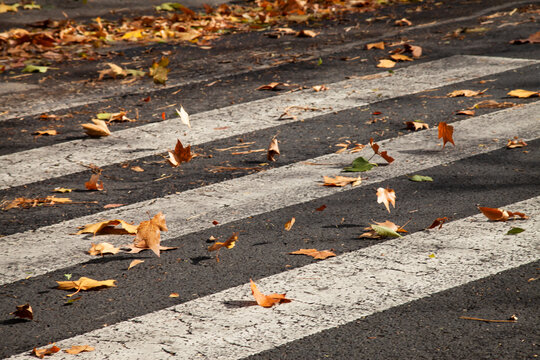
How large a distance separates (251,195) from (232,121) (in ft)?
5.08

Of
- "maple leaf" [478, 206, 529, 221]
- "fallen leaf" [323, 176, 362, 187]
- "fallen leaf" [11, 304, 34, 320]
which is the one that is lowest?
"fallen leaf" [323, 176, 362, 187]

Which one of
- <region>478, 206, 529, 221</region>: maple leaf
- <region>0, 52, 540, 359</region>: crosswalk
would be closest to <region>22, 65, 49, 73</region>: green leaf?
<region>0, 52, 540, 359</region>: crosswalk

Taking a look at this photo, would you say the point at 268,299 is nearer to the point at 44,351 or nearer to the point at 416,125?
the point at 44,351

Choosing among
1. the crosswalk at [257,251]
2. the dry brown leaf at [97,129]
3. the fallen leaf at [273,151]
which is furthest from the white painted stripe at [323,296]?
the dry brown leaf at [97,129]

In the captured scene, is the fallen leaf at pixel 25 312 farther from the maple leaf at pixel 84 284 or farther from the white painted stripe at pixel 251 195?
the white painted stripe at pixel 251 195

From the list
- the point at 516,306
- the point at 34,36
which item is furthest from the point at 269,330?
the point at 34,36

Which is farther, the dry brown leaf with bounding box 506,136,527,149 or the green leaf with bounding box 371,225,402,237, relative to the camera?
the dry brown leaf with bounding box 506,136,527,149

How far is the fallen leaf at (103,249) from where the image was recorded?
360cm

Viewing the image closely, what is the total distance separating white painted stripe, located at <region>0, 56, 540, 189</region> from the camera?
16.4 feet

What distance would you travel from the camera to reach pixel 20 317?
9.98ft

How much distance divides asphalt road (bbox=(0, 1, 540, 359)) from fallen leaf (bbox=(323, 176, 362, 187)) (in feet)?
0.16

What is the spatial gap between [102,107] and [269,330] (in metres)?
3.88

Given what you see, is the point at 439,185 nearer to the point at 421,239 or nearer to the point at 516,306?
the point at 421,239

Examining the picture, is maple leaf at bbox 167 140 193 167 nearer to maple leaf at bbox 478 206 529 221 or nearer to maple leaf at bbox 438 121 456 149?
maple leaf at bbox 438 121 456 149
